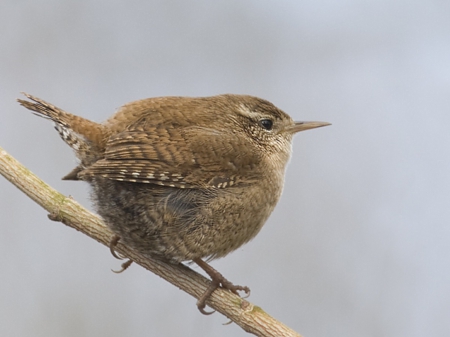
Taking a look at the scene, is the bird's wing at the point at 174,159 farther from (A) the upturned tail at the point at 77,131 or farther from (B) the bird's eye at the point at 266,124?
(B) the bird's eye at the point at 266,124

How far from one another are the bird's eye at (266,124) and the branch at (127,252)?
92 centimetres

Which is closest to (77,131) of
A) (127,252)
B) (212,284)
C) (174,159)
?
(174,159)

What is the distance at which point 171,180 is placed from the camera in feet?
9.98

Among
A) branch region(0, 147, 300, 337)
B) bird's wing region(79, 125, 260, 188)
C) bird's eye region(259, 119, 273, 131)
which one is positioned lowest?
branch region(0, 147, 300, 337)

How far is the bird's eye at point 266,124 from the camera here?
361 centimetres

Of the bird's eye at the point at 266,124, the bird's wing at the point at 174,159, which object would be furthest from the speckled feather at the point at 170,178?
the bird's eye at the point at 266,124

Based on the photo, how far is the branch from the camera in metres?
2.90

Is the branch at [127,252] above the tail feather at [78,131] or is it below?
below

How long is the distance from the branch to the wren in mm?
65

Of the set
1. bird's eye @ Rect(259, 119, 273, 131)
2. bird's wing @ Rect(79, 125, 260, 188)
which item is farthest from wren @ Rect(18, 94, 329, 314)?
bird's eye @ Rect(259, 119, 273, 131)

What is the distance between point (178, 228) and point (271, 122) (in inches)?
35.7

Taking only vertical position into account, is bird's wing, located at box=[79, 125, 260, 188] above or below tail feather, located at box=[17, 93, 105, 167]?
above

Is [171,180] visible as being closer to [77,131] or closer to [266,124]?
[77,131]

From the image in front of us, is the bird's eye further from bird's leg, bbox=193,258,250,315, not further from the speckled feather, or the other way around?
bird's leg, bbox=193,258,250,315
